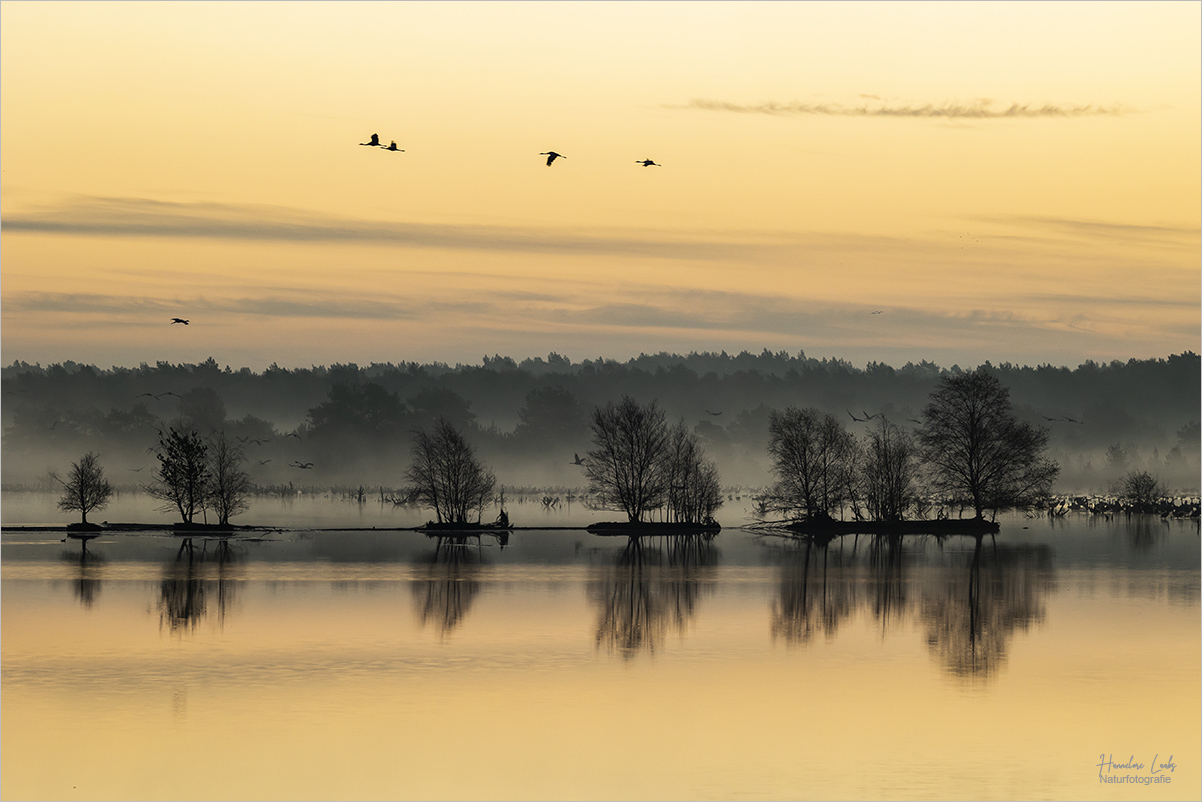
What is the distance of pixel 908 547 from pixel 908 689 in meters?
52.1

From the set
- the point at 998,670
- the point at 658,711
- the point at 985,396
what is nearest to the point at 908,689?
the point at 998,670

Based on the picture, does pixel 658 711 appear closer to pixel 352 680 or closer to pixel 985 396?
pixel 352 680

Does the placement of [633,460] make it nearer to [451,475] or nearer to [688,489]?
[688,489]

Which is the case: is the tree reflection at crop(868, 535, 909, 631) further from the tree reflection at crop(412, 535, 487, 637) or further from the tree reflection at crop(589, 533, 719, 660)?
the tree reflection at crop(412, 535, 487, 637)

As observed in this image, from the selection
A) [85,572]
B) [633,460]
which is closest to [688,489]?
[633,460]

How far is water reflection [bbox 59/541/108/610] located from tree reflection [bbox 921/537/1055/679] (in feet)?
98.8

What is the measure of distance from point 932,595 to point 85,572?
37983mm

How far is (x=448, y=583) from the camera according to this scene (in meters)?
59.9

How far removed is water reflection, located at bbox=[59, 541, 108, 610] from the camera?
2135 inches

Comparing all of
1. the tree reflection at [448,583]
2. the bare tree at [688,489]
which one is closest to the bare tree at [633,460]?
the bare tree at [688,489]

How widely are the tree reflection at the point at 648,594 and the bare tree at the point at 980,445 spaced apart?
24.1 m

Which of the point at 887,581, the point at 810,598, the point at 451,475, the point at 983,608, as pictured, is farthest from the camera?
the point at 451,475

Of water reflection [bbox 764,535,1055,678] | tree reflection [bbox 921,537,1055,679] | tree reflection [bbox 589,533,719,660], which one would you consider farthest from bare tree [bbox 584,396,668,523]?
tree reflection [bbox 921,537,1055,679]

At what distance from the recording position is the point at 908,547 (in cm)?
8562
